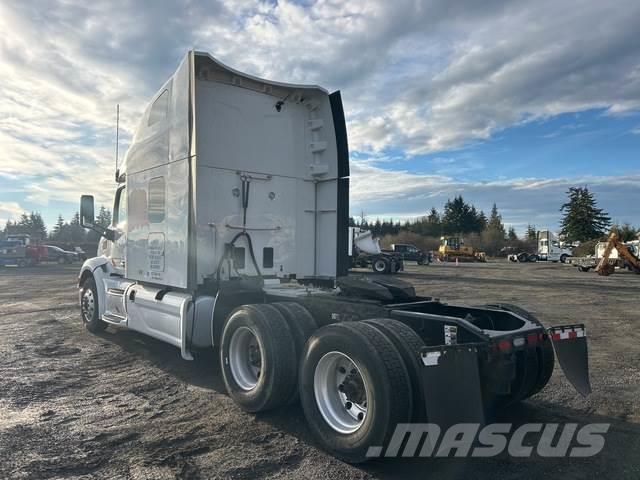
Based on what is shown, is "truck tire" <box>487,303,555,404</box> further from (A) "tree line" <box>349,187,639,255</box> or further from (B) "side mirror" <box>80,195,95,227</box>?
(A) "tree line" <box>349,187,639,255</box>

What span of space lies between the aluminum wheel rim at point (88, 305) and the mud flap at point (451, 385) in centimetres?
725

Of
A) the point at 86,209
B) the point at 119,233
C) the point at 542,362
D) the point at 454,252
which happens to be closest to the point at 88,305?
the point at 119,233

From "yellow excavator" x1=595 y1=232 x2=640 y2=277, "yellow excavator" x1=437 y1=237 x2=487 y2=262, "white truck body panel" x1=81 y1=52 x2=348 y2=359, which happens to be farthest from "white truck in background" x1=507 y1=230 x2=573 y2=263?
"white truck body panel" x1=81 y1=52 x2=348 y2=359

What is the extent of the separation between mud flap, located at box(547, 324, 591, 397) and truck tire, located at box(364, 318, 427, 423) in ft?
5.17

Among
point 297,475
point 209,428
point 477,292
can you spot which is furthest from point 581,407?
point 477,292

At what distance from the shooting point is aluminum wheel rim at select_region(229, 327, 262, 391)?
5168 mm

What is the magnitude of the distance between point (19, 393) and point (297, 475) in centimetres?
380

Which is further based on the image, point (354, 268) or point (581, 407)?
point (354, 268)

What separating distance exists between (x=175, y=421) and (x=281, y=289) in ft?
6.59

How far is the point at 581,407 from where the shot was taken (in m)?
5.14

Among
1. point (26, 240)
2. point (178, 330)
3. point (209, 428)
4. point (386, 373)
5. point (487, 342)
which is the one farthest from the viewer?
point (26, 240)

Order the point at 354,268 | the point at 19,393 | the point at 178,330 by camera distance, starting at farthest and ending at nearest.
Result: the point at 354,268, the point at 178,330, the point at 19,393

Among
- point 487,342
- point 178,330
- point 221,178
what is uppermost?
point 221,178

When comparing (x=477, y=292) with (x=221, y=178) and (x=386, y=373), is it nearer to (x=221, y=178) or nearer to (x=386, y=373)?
(x=221, y=178)
